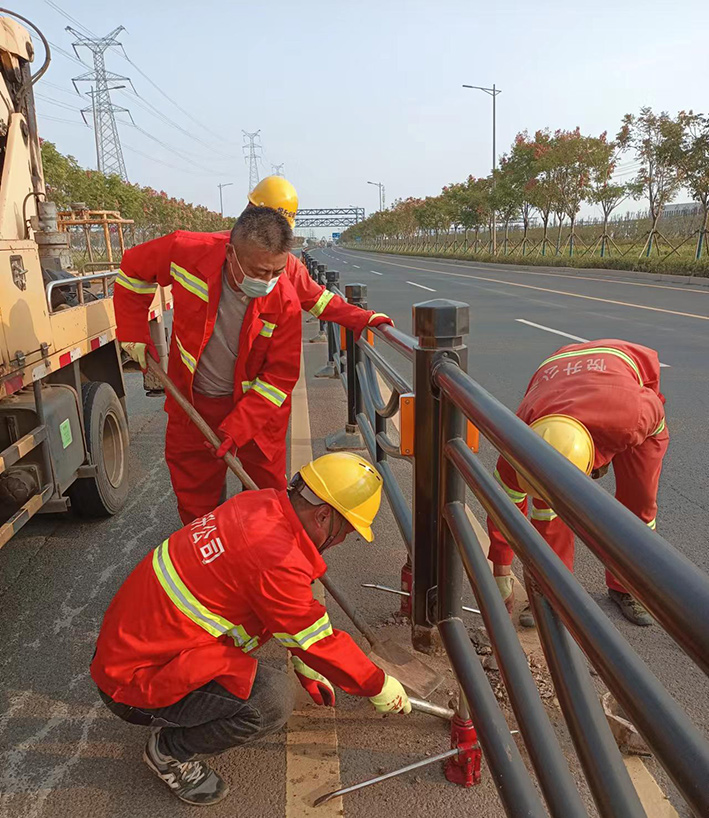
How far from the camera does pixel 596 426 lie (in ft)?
7.91

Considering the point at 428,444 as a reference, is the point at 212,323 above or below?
above

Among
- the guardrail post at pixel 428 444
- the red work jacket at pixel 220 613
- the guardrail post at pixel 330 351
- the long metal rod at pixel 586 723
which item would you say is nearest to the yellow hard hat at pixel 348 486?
the red work jacket at pixel 220 613

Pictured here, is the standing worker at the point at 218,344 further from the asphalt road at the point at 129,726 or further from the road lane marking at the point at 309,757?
the road lane marking at the point at 309,757

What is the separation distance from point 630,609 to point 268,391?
70.2 inches

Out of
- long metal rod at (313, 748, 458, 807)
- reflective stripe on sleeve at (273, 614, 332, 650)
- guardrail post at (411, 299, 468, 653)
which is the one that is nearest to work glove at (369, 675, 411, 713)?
long metal rod at (313, 748, 458, 807)

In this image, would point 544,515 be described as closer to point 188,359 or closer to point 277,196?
point 188,359

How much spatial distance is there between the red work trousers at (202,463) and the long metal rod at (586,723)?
2141mm

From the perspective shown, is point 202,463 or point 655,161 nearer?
point 202,463

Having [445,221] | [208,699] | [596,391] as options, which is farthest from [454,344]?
[445,221]

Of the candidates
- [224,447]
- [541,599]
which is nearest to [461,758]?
[541,599]

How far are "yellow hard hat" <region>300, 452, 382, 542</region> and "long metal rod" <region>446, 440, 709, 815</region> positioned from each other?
2.14ft

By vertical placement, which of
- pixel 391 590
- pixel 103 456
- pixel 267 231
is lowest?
pixel 391 590

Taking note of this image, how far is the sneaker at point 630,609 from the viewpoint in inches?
109

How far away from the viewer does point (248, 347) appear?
9.66 feet
